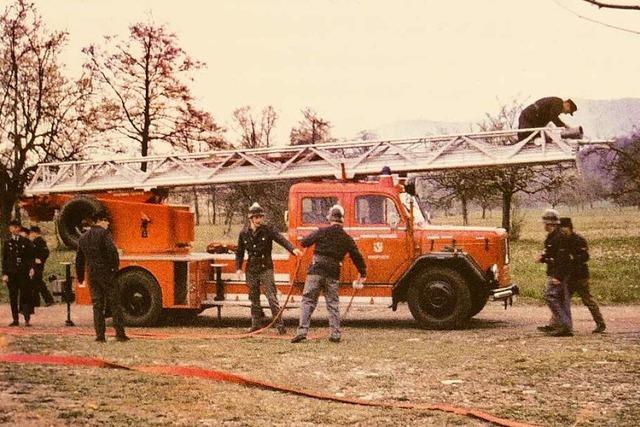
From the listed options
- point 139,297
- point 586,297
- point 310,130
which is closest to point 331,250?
point 586,297

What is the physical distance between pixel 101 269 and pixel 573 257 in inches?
256

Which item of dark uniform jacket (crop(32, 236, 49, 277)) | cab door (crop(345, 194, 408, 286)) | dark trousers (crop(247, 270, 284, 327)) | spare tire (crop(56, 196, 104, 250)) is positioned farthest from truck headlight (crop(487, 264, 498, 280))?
dark uniform jacket (crop(32, 236, 49, 277))

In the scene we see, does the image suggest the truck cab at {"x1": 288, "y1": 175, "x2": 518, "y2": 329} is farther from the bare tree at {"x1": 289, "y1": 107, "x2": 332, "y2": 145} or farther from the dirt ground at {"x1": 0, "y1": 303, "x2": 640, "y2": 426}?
the bare tree at {"x1": 289, "y1": 107, "x2": 332, "y2": 145}

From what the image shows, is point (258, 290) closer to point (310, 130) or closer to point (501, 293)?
point (501, 293)

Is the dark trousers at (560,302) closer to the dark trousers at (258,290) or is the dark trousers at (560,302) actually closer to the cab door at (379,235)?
the cab door at (379,235)

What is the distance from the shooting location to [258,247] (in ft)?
39.4

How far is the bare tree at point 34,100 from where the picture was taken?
22.4m

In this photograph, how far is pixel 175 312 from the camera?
47.9 feet

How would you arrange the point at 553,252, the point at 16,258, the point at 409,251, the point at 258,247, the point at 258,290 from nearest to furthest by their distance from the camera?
the point at 553,252, the point at 258,247, the point at 258,290, the point at 409,251, the point at 16,258

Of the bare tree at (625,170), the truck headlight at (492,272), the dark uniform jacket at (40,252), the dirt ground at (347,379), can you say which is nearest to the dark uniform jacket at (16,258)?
the dark uniform jacket at (40,252)

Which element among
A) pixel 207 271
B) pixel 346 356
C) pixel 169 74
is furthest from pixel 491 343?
pixel 169 74

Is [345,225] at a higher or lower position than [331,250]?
higher

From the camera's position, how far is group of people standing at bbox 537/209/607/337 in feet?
36.9

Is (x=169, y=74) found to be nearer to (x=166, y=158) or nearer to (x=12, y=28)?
(x=12, y=28)
